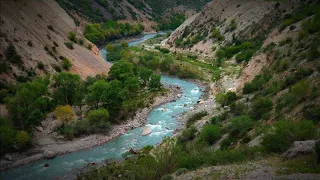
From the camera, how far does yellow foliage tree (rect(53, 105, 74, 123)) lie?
144 feet

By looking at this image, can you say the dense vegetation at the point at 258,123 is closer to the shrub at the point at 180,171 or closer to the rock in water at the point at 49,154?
the shrub at the point at 180,171

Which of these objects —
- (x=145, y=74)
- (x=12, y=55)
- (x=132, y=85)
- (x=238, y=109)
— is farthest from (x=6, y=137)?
(x=145, y=74)

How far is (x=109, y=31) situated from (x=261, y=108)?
90537mm

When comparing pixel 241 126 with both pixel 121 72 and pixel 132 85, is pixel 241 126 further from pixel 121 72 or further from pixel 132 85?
pixel 121 72

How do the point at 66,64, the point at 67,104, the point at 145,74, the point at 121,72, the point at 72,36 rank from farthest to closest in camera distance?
the point at 72,36
the point at 145,74
the point at 121,72
the point at 66,64
the point at 67,104

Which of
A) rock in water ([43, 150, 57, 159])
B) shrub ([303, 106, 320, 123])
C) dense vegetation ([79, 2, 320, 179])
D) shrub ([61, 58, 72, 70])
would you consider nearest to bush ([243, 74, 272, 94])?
dense vegetation ([79, 2, 320, 179])

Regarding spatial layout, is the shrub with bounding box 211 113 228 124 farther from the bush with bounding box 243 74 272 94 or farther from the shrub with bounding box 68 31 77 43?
the shrub with bounding box 68 31 77 43

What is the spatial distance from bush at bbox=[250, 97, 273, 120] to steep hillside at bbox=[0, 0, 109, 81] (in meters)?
30.0

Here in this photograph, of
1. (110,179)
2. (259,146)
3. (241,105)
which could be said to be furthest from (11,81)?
(259,146)

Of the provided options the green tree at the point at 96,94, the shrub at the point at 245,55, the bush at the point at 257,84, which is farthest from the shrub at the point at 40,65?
the shrub at the point at 245,55

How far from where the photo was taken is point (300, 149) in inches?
858

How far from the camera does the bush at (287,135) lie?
24.2 m

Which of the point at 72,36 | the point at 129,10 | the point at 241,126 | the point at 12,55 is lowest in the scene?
the point at 241,126

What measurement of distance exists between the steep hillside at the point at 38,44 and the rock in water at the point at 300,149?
121ft
